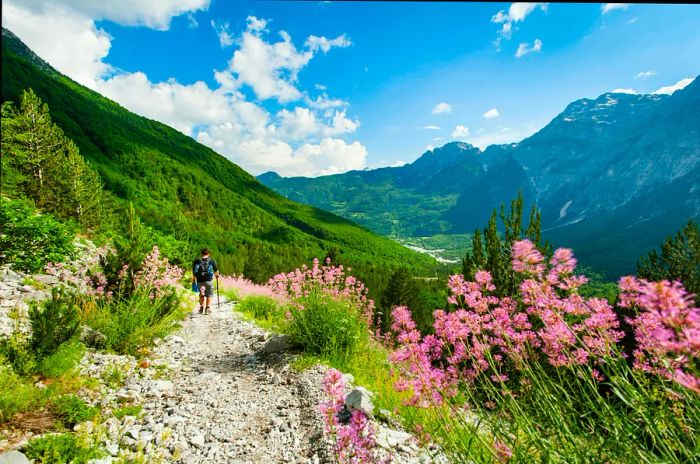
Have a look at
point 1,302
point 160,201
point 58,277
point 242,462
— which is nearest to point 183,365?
point 242,462

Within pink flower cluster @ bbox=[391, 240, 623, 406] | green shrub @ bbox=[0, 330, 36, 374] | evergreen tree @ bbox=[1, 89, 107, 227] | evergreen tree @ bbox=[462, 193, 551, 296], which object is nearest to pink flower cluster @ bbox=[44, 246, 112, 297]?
green shrub @ bbox=[0, 330, 36, 374]

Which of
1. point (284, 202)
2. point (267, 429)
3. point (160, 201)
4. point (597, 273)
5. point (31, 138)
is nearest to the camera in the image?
point (267, 429)

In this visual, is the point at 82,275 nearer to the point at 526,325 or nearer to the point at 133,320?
the point at 133,320

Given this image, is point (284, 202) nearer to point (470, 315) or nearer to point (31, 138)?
point (31, 138)

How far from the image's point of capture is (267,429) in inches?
212

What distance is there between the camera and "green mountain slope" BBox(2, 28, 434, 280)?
87312 millimetres

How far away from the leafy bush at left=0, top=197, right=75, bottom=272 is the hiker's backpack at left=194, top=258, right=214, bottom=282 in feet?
13.5

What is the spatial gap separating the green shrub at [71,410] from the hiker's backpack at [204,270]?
7701mm

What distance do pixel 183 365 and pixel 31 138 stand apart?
77.6ft

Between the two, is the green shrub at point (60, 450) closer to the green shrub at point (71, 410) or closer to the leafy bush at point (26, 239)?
the green shrub at point (71, 410)

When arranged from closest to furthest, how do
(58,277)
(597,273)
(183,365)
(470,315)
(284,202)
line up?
(470,315), (183,365), (58,277), (597,273), (284,202)

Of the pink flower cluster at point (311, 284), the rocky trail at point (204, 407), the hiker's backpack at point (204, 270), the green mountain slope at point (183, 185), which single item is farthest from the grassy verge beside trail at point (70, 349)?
the green mountain slope at point (183, 185)

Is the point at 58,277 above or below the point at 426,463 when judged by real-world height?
above

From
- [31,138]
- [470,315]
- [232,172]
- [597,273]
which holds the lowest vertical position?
[597,273]
